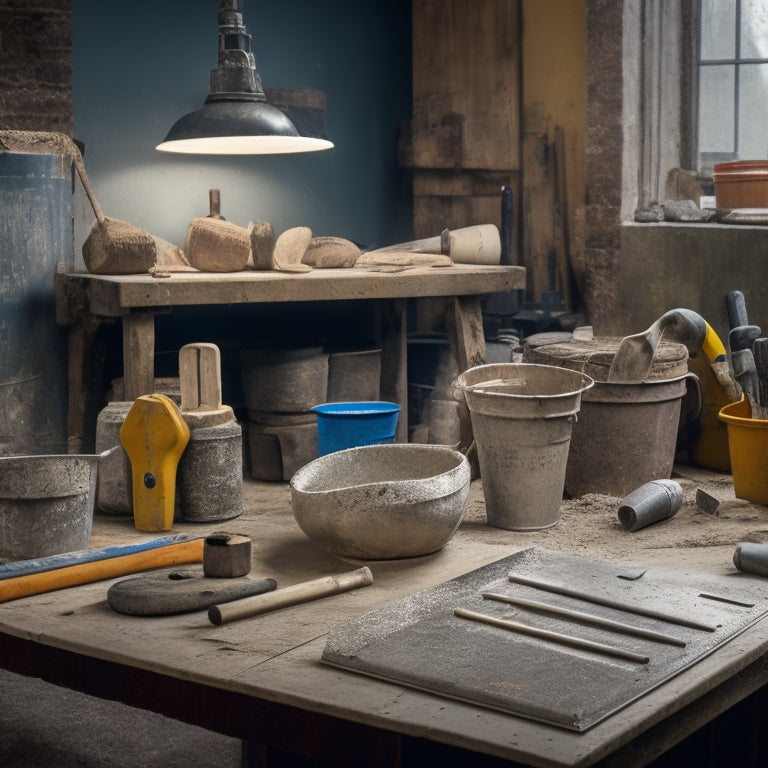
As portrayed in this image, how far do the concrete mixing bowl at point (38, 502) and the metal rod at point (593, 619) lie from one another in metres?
Result: 1.12

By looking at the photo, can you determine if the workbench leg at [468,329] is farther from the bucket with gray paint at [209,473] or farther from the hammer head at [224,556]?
the hammer head at [224,556]

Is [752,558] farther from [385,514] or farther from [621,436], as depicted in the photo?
[621,436]

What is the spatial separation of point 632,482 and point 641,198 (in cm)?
201

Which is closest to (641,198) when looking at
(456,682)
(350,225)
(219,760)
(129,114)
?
(350,225)

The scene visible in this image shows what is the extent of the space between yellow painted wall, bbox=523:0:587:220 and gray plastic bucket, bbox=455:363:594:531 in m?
2.35

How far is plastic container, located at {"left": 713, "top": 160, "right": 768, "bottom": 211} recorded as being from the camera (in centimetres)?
532

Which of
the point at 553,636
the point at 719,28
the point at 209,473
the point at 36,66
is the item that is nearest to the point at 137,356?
the point at 209,473

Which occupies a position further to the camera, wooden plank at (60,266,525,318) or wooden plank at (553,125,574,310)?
wooden plank at (553,125,574,310)

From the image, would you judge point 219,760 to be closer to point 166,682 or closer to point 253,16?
point 166,682

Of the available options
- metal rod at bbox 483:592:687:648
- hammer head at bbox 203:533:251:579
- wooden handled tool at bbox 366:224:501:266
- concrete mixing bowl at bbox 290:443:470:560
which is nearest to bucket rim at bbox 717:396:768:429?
concrete mixing bowl at bbox 290:443:470:560

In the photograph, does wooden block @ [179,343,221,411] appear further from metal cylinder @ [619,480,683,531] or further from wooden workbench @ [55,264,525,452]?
metal cylinder @ [619,480,683,531]

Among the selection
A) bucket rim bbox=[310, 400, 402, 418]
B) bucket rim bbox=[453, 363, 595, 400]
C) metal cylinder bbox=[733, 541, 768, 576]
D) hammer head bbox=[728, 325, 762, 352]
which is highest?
hammer head bbox=[728, 325, 762, 352]

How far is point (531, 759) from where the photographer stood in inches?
81.0

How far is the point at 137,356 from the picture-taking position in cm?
465
